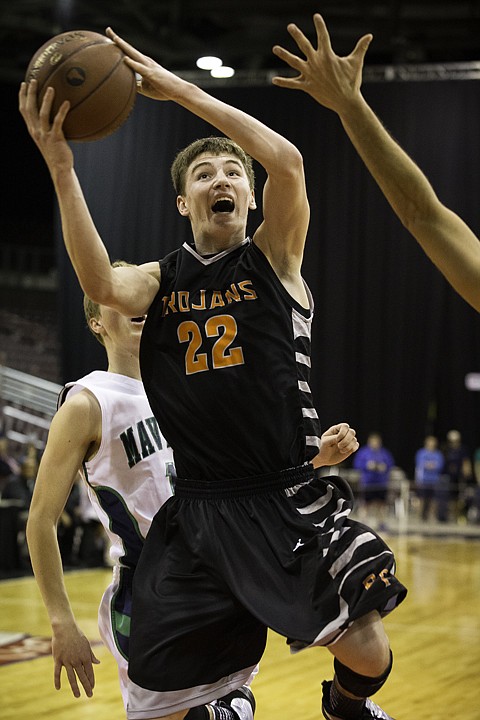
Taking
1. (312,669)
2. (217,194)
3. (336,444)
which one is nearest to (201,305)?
(217,194)

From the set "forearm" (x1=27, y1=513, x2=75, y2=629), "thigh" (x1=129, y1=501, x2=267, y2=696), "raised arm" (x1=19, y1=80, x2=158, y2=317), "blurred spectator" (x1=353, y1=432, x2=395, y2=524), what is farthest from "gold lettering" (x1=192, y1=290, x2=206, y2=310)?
"blurred spectator" (x1=353, y1=432, x2=395, y2=524)

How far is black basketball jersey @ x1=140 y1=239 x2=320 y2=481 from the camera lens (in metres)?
2.71

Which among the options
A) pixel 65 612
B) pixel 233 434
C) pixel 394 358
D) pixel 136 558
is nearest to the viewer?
pixel 233 434

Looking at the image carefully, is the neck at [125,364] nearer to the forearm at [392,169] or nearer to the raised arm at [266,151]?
the raised arm at [266,151]

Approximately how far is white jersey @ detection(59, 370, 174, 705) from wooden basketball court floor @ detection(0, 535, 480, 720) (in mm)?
2279

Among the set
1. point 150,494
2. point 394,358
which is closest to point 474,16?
point 394,358

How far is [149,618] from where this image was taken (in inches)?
104

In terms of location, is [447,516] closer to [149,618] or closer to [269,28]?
[269,28]

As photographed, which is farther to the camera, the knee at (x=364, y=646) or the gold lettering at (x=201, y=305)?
the gold lettering at (x=201, y=305)

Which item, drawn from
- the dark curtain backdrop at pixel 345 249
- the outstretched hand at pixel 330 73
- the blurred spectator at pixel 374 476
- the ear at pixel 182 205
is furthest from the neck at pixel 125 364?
the dark curtain backdrop at pixel 345 249

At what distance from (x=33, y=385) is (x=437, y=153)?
858 cm

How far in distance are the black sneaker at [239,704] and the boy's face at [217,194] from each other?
4.85ft

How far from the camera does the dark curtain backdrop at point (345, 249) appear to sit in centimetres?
1744

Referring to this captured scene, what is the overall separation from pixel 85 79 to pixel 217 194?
1.65 ft
